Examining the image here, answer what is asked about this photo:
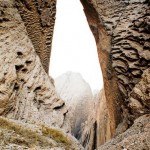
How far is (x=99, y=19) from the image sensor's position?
673 inches

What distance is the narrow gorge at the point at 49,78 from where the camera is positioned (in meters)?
6.47

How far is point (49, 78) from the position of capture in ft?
46.6

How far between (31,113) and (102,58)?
8.08 meters

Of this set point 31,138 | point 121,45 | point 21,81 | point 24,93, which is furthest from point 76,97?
point 31,138

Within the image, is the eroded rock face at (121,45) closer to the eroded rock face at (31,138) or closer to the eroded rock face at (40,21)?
the eroded rock face at (40,21)

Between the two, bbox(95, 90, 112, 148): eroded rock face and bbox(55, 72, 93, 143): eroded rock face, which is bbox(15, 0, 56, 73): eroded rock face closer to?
bbox(95, 90, 112, 148): eroded rock face

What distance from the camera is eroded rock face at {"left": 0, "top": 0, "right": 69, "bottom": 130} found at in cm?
951

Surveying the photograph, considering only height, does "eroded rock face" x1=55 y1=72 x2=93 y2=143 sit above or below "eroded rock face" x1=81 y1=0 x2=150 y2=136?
below

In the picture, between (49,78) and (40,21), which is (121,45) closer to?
(49,78)

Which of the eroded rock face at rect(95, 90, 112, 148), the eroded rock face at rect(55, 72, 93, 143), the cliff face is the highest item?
the cliff face

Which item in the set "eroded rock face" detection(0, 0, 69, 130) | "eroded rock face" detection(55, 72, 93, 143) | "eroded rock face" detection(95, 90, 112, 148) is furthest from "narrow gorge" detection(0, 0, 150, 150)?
"eroded rock face" detection(55, 72, 93, 143)

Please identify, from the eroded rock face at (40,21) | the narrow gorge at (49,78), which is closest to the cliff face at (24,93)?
the narrow gorge at (49,78)

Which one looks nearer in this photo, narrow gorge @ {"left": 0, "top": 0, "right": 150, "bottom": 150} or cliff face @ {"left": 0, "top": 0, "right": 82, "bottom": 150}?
narrow gorge @ {"left": 0, "top": 0, "right": 150, "bottom": 150}

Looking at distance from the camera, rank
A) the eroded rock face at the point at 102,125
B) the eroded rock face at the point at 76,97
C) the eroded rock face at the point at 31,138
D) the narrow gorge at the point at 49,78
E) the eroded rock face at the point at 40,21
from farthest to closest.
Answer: the eroded rock face at the point at 76,97
the eroded rock face at the point at 102,125
the eroded rock face at the point at 40,21
the narrow gorge at the point at 49,78
the eroded rock face at the point at 31,138
